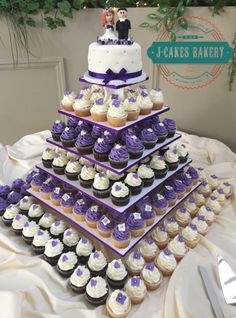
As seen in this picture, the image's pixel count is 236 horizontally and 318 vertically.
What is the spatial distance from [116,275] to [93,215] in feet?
1.06

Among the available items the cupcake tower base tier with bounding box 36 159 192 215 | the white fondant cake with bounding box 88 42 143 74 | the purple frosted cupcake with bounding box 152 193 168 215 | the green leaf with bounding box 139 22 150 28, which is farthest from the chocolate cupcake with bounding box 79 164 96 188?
the green leaf with bounding box 139 22 150 28

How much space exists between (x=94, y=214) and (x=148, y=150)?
1.43ft

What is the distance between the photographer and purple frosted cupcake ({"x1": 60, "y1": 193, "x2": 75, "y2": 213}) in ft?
5.59

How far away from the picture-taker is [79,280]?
1.40 m

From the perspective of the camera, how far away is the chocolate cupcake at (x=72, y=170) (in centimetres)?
166

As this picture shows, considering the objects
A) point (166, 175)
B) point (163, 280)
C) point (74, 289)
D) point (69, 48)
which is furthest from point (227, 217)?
point (69, 48)

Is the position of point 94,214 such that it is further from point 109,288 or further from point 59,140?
point 59,140

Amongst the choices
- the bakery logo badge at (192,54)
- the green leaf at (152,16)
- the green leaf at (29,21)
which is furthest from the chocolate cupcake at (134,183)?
the green leaf at (29,21)

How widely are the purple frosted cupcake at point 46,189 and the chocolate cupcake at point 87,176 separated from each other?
0.98ft

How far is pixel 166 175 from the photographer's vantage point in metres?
1.72

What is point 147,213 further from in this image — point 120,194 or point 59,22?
point 59,22

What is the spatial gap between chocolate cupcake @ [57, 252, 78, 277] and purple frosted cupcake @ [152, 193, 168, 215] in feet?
1.68

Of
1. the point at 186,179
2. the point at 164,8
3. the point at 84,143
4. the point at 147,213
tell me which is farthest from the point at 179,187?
the point at 164,8

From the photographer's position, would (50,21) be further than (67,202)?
Yes
